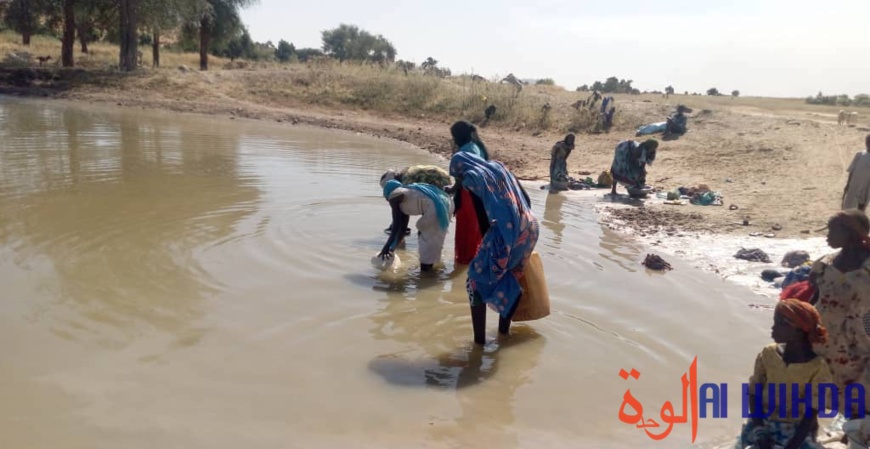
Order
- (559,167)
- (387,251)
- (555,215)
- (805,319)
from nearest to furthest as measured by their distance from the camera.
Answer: (805,319) < (387,251) < (555,215) < (559,167)

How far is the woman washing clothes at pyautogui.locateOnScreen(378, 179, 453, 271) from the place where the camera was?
6.56 metres

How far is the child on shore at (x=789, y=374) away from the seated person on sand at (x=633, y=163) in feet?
27.0

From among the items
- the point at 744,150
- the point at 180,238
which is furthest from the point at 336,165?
the point at 744,150

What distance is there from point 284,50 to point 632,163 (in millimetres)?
56481

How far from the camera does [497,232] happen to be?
4.66 meters

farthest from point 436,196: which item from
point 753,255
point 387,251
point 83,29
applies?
point 83,29

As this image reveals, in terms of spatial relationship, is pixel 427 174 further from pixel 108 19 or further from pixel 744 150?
pixel 108 19

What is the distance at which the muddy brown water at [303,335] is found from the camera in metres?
4.01

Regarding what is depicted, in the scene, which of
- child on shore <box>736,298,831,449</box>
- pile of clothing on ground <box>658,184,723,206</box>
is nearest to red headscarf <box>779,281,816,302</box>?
child on shore <box>736,298,831,449</box>

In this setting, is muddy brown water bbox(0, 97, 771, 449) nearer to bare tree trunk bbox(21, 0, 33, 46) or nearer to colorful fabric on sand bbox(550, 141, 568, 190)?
colorful fabric on sand bbox(550, 141, 568, 190)

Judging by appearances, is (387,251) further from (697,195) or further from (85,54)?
(85,54)

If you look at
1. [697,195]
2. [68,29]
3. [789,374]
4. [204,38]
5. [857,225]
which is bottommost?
[697,195]

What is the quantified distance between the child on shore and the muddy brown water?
0.77 meters

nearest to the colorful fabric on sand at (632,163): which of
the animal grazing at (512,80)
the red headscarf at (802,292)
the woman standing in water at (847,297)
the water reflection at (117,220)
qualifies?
the water reflection at (117,220)
